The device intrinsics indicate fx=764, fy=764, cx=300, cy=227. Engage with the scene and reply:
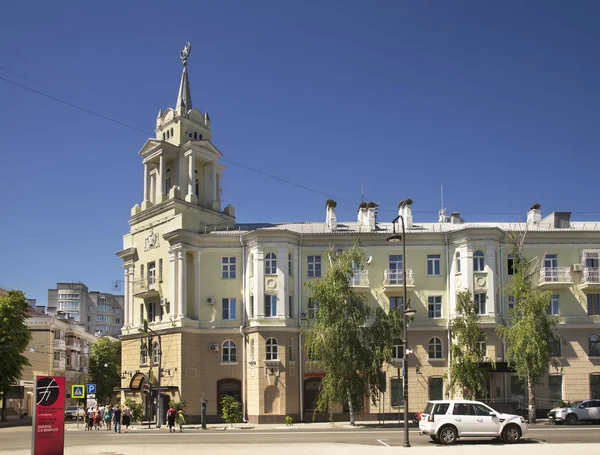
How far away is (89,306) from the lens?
155m

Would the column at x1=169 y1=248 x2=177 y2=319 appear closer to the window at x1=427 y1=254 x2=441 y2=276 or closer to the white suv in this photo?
the window at x1=427 y1=254 x2=441 y2=276

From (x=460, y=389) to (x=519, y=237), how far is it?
1263 centimetres

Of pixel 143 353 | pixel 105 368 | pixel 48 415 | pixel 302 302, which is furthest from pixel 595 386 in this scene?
pixel 105 368

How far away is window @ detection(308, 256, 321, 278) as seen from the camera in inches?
2296

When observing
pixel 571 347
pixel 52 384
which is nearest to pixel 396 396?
pixel 571 347

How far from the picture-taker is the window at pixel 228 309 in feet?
190

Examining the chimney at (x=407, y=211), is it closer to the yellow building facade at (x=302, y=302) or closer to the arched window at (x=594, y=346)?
the yellow building facade at (x=302, y=302)

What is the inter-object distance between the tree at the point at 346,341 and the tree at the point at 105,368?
167 ft

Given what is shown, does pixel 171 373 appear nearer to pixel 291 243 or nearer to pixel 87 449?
pixel 291 243

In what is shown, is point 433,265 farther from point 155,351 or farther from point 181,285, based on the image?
point 155,351

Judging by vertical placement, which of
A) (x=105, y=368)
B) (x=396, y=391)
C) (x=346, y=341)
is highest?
(x=346, y=341)

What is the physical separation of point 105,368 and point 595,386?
6028 cm

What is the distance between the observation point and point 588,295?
2256 inches

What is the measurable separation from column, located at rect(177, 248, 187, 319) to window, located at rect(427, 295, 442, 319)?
721 inches
